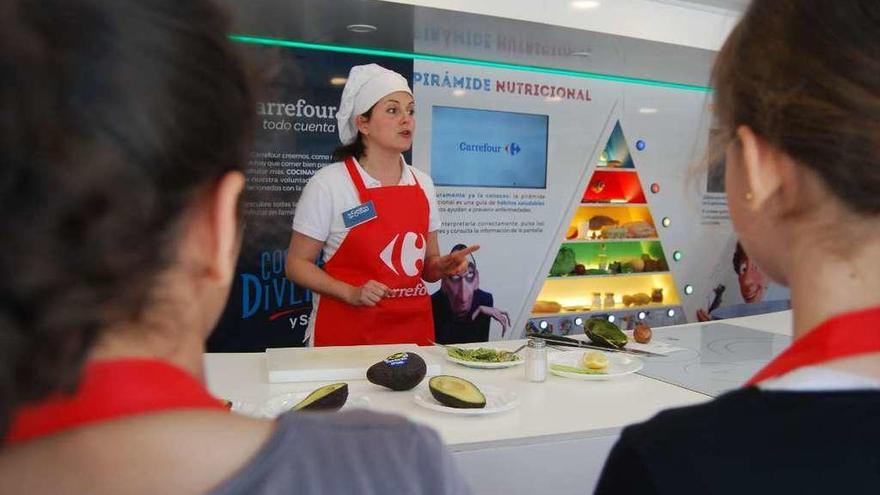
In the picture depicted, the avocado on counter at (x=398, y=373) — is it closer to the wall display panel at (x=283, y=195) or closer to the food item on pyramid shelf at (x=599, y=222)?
the wall display panel at (x=283, y=195)

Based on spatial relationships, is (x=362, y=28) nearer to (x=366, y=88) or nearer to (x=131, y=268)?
(x=366, y=88)

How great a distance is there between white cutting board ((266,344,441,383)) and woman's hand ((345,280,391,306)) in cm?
37

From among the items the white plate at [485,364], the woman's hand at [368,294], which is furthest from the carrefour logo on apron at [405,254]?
the white plate at [485,364]

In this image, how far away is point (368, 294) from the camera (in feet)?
7.95

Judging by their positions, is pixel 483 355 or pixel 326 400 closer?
pixel 326 400

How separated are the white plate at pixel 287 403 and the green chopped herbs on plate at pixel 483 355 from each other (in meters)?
0.46

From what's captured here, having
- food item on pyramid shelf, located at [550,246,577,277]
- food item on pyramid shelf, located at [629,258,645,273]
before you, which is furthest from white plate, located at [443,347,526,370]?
food item on pyramid shelf, located at [629,258,645,273]

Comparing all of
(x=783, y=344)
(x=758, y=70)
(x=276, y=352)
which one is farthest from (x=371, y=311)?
(x=758, y=70)

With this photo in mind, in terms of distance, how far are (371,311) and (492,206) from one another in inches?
82.3

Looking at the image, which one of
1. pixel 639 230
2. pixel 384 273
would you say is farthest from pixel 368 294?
pixel 639 230

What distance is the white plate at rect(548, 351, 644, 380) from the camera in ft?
6.05

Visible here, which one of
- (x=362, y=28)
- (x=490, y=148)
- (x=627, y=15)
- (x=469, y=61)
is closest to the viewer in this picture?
(x=362, y=28)

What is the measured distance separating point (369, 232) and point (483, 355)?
2.78 ft

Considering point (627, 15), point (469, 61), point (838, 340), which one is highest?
point (627, 15)
